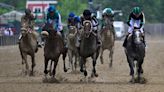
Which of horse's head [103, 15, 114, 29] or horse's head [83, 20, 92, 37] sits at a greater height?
horse's head [83, 20, 92, 37]

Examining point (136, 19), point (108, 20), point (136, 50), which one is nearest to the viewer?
point (136, 50)

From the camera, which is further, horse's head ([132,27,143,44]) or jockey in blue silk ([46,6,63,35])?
jockey in blue silk ([46,6,63,35])

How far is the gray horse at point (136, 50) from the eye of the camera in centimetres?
2142

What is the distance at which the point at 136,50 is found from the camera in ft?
71.8

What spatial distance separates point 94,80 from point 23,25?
410cm

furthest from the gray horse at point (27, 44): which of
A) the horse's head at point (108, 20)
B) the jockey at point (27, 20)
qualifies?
the horse's head at point (108, 20)

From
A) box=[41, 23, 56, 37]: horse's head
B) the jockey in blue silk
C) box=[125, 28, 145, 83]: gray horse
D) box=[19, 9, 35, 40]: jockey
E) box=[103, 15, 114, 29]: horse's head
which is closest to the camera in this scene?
box=[41, 23, 56, 37]: horse's head

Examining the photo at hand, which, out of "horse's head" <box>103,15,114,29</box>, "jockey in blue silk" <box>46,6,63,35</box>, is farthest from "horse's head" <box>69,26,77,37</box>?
"jockey in blue silk" <box>46,6,63,35</box>

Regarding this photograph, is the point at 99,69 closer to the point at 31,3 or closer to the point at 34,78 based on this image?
the point at 34,78

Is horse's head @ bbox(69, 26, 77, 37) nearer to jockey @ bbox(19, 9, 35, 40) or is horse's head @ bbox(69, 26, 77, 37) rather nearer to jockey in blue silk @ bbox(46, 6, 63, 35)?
jockey @ bbox(19, 9, 35, 40)

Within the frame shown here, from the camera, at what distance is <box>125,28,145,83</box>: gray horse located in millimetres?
21422

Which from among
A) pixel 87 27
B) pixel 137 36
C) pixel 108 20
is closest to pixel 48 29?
pixel 87 27

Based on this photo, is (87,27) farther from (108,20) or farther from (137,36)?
(108,20)

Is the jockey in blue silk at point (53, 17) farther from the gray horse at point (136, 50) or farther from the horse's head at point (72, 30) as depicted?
the horse's head at point (72, 30)
